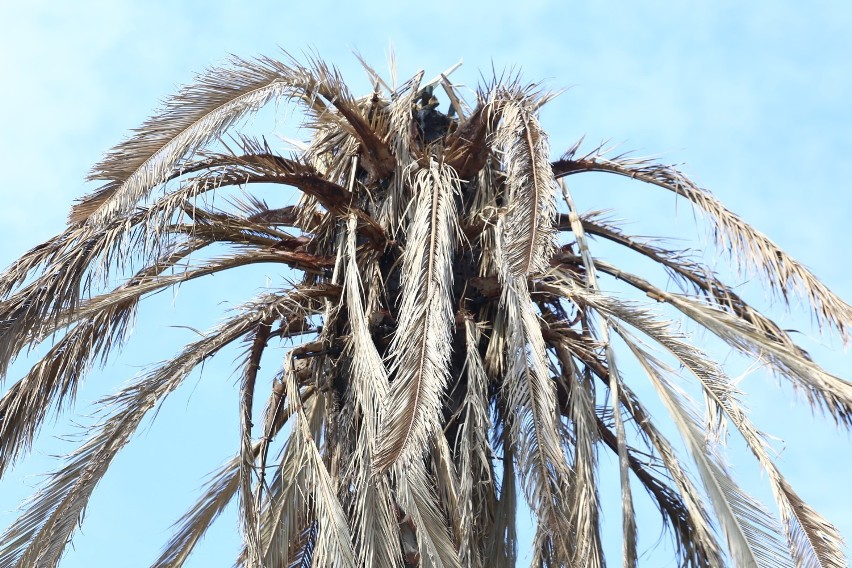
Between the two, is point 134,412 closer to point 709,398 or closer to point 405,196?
point 405,196

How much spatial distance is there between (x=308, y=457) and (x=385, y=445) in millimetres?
1241

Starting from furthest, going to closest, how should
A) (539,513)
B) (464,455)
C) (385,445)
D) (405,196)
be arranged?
1. (405,196)
2. (464,455)
3. (539,513)
4. (385,445)

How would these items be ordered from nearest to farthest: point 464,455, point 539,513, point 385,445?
point 385,445
point 539,513
point 464,455

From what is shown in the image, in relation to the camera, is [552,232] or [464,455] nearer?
[552,232]

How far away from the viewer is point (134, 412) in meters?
8.13

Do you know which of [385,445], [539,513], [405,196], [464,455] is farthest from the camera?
[405,196]

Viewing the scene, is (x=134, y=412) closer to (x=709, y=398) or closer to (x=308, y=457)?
(x=308, y=457)

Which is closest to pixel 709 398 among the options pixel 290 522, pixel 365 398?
pixel 365 398

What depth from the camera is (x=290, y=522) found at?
805cm

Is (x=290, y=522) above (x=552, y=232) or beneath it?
beneath

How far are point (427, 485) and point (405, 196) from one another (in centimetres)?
208

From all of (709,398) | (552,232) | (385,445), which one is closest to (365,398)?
(385,445)

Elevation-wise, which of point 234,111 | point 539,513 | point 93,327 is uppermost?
point 234,111

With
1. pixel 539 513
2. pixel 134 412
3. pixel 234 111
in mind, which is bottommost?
pixel 539 513
